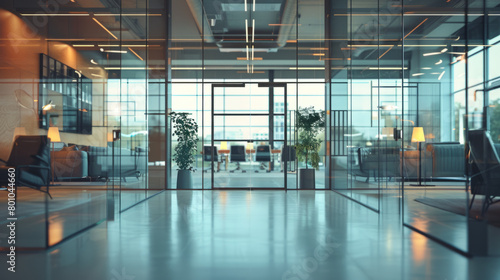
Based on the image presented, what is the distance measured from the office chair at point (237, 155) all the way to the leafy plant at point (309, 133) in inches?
54.1

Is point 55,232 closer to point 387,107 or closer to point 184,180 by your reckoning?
point 387,107

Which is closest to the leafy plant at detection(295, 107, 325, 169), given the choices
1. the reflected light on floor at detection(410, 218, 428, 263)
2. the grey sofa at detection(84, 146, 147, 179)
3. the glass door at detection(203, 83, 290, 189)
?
the glass door at detection(203, 83, 290, 189)

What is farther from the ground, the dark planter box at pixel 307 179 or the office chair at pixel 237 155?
the office chair at pixel 237 155

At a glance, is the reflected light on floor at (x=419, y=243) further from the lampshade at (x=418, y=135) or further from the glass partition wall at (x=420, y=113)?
the lampshade at (x=418, y=135)

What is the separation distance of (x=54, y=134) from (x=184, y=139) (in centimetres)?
601

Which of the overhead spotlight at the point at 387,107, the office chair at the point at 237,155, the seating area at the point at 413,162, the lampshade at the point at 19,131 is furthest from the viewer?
the office chair at the point at 237,155

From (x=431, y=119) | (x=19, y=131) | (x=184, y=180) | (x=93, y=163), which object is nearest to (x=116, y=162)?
(x=93, y=163)

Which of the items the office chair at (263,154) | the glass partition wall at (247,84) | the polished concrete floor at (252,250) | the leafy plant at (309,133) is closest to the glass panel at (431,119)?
the polished concrete floor at (252,250)

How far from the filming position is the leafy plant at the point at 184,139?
10031 millimetres

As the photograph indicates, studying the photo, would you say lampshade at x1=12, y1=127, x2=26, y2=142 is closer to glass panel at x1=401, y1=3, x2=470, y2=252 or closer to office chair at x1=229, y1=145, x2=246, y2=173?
glass panel at x1=401, y1=3, x2=470, y2=252

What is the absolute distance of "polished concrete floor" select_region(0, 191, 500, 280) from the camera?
3.19 m

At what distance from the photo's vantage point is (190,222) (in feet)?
18.0

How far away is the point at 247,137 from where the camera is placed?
10070 millimetres

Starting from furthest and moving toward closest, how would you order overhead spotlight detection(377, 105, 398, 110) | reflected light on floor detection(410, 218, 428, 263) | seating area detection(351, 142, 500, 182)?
overhead spotlight detection(377, 105, 398, 110) → seating area detection(351, 142, 500, 182) → reflected light on floor detection(410, 218, 428, 263)
